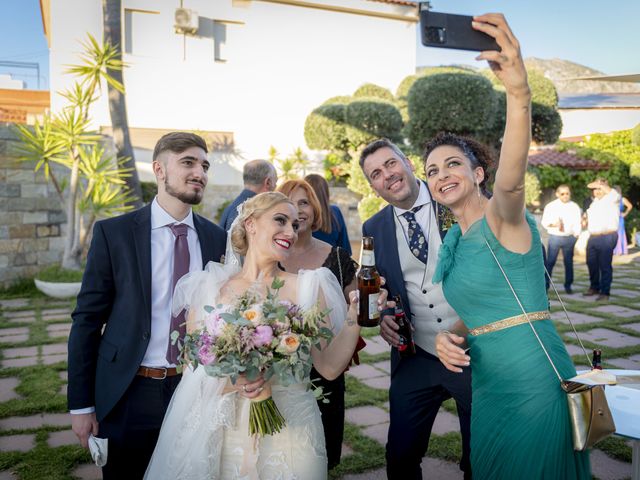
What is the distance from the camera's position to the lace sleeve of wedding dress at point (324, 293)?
2586mm

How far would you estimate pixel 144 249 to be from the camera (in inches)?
113

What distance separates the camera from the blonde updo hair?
8.73ft

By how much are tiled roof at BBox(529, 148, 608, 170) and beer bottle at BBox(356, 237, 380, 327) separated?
1728 cm

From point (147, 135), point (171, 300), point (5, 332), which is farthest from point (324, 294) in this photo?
point (147, 135)

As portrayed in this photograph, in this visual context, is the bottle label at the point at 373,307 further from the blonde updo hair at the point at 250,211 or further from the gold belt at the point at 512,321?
the blonde updo hair at the point at 250,211

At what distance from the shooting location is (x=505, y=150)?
193 centimetres

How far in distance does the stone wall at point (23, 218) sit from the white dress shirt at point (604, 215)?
34.9 ft

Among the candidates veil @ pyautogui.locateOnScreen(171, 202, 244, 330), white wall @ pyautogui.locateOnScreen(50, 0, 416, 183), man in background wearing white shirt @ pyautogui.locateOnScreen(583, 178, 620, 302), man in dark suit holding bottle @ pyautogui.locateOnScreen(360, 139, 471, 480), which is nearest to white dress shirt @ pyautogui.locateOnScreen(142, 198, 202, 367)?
veil @ pyautogui.locateOnScreen(171, 202, 244, 330)

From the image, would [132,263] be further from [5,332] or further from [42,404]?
[5,332]

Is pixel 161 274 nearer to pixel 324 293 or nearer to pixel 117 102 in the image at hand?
pixel 324 293

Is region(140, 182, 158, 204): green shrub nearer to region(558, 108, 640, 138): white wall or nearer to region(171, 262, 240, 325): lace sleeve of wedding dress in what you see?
region(171, 262, 240, 325): lace sleeve of wedding dress

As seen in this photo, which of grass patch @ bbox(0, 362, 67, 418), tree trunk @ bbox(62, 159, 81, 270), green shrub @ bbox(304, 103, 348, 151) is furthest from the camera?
green shrub @ bbox(304, 103, 348, 151)

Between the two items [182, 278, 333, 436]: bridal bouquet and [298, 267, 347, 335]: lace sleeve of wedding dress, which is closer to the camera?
[182, 278, 333, 436]: bridal bouquet

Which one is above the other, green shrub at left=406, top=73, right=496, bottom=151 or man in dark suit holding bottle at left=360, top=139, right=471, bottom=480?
green shrub at left=406, top=73, right=496, bottom=151
